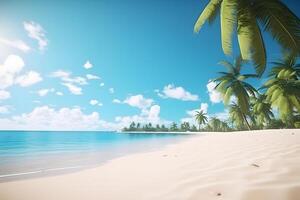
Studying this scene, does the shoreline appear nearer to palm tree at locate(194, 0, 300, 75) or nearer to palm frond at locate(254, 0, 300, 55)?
palm tree at locate(194, 0, 300, 75)

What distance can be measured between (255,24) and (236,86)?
15684mm

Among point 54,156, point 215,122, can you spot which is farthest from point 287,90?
point 215,122

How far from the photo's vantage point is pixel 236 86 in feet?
69.5

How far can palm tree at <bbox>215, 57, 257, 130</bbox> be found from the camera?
68.5ft

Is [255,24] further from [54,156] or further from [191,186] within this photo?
[54,156]

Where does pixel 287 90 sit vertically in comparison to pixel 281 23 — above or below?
above

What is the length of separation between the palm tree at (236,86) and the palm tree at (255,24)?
1479 centimetres

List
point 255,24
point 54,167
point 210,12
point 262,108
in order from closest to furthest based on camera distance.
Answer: point 54,167, point 255,24, point 210,12, point 262,108

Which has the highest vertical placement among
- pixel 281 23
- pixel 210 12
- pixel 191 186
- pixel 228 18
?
pixel 210 12

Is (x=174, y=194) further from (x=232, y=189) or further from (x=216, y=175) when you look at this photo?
(x=216, y=175)

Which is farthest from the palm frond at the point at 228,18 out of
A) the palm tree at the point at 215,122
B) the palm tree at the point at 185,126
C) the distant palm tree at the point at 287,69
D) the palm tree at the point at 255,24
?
the palm tree at the point at 185,126

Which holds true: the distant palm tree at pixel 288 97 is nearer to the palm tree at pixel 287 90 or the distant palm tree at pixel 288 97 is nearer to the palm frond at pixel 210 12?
the palm tree at pixel 287 90

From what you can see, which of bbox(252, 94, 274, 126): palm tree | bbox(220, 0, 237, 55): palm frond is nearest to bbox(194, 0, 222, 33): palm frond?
bbox(220, 0, 237, 55): palm frond

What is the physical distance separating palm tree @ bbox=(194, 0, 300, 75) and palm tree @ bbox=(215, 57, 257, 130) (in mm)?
14786
